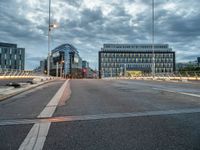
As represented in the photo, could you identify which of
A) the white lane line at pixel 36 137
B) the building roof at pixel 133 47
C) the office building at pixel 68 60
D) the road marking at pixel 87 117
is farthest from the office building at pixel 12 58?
the white lane line at pixel 36 137

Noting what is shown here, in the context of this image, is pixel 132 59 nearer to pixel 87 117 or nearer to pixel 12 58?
pixel 12 58

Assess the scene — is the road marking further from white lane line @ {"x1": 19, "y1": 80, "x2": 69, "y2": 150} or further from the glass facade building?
the glass facade building

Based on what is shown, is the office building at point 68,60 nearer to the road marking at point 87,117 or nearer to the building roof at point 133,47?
the building roof at point 133,47

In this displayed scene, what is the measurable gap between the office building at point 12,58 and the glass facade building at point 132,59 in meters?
68.1

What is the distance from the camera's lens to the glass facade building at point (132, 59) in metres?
186

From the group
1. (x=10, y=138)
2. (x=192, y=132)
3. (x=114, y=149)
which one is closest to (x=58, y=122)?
(x=10, y=138)

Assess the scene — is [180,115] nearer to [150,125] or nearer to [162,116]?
[162,116]

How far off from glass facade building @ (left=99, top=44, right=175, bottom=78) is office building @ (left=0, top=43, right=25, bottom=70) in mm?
Result: 68129

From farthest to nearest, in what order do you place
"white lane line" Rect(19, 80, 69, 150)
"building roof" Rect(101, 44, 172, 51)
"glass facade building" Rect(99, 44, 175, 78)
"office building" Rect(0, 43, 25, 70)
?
"building roof" Rect(101, 44, 172, 51) < "glass facade building" Rect(99, 44, 175, 78) < "office building" Rect(0, 43, 25, 70) < "white lane line" Rect(19, 80, 69, 150)

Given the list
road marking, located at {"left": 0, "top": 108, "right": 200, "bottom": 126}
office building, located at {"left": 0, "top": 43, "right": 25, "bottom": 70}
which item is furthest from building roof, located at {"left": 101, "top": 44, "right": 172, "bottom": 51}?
road marking, located at {"left": 0, "top": 108, "right": 200, "bottom": 126}

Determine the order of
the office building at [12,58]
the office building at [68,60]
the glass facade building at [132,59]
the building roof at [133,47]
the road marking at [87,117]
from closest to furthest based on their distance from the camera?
the road marking at [87,117] → the office building at [12,58] → the office building at [68,60] → the glass facade building at [132,59] → the building roof at [133,47]

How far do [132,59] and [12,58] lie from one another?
299ft

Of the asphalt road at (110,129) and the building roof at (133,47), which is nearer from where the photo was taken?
the asphalt road at (110,129)

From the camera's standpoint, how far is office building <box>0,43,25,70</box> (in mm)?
120375
